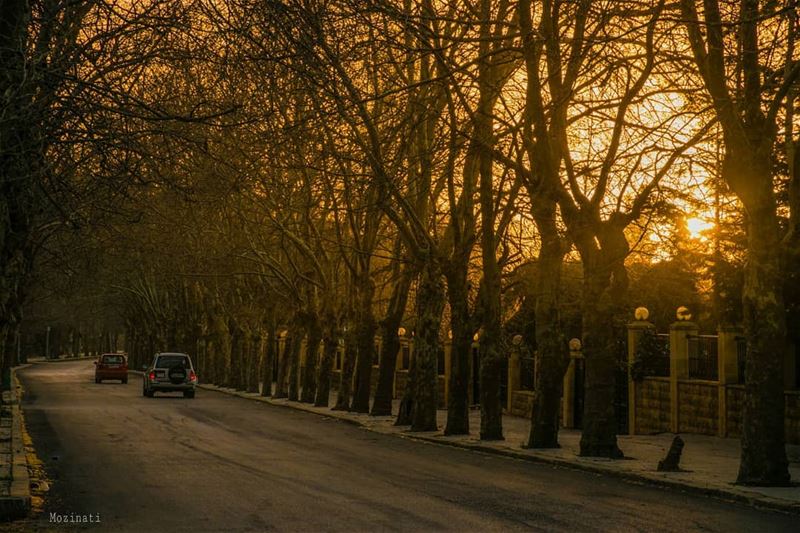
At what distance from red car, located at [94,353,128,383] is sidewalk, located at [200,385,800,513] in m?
35.3

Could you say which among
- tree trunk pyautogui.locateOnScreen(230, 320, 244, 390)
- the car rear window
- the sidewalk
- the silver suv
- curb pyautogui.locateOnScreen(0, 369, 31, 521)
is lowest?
curb pyautogui.locateOnScreen(0, 369, 31, 521)

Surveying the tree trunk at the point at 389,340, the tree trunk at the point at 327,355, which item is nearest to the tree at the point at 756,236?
the tree trunk at the point at 389,340

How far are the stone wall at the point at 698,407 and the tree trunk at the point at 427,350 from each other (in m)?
5.79

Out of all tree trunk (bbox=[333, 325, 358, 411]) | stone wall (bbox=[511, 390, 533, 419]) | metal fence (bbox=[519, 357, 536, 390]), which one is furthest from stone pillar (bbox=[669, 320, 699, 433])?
tree trunk (bbox=[333, 325, 358, 411])

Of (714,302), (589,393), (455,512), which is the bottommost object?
(455,512)

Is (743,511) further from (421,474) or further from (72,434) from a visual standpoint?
(72,434)

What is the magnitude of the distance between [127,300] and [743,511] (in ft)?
308

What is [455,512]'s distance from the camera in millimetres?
13086

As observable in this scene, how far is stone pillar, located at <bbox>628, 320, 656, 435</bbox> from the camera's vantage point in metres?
29.6

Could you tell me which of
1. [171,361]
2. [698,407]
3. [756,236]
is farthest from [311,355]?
[756,236]

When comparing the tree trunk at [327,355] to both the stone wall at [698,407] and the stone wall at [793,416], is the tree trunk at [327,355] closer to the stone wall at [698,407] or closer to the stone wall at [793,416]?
the stone wall at [698,407]

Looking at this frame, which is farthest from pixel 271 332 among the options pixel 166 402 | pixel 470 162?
pixel 470 162

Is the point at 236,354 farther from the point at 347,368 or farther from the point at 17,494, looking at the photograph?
the point at 17,494

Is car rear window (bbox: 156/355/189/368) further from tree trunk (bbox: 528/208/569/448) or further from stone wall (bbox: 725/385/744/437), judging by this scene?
tree trunk (bbox: 528/208/569/448)
